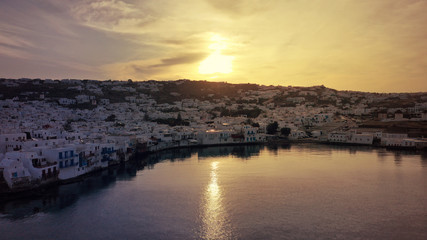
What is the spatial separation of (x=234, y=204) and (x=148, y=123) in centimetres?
5061

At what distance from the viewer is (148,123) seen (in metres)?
74.0

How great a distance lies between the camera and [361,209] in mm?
25516

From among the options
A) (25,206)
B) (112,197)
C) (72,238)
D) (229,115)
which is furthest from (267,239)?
(229,115)

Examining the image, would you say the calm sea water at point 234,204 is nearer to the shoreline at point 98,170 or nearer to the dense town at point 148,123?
the shoreline at point 98,170

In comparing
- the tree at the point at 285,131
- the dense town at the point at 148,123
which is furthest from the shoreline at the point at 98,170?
the tree at the point at 285,131

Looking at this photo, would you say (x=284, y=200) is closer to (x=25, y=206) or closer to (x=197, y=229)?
(x=197, y=229)

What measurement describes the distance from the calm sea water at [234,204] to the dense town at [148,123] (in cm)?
337

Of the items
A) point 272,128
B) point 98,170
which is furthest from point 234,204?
point 272,128

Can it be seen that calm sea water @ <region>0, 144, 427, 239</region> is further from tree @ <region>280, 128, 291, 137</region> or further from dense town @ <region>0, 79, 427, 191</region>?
tree @ <region>280, 128, 291, 137</region>

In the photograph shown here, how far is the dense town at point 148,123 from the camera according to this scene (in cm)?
3434

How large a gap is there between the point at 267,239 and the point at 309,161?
2807 cm

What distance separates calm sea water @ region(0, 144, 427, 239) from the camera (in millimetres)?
21562

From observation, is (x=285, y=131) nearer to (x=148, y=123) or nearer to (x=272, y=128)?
(x=272, y=128)

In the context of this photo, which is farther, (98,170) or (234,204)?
(98,170)
